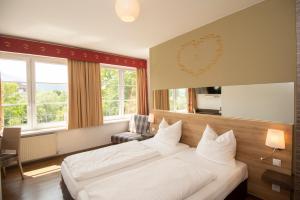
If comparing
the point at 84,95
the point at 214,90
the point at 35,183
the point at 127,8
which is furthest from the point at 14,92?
the point at 214,90

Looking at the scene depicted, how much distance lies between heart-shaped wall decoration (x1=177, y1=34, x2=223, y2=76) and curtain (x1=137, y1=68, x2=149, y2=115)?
84.7 inches

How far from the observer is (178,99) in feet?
11.1

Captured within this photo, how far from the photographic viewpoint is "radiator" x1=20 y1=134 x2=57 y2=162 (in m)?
→ 3.33

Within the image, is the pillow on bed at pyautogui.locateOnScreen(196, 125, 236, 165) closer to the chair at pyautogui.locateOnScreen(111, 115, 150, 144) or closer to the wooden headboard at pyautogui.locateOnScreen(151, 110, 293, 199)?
the wooden headboard at pyautogui.locateOnScreen(151, 110, 293, 199)

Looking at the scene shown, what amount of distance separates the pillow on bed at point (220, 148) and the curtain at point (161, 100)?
4.43 feet

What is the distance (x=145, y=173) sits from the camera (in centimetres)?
188

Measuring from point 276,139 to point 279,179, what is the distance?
1.49 feet

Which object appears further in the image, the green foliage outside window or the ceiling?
the green foliage outside window

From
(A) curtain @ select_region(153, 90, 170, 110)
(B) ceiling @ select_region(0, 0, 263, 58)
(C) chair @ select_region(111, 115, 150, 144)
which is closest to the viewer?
(B) ceiling @ select_region(0, 0, 263, 58)

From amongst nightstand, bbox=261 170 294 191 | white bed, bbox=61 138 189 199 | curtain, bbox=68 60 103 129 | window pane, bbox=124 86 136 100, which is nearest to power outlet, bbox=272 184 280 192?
nightstand, bbox=261 170 294 191

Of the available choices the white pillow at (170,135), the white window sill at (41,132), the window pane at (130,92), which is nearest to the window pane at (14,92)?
the white window sill at (41,132)

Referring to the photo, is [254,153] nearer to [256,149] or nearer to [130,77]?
[256,149]

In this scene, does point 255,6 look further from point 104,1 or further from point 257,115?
point 104,1

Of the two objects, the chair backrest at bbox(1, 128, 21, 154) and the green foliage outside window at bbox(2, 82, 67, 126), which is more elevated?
the green foliage outside window at bbox(2, 82, 67, 126)
